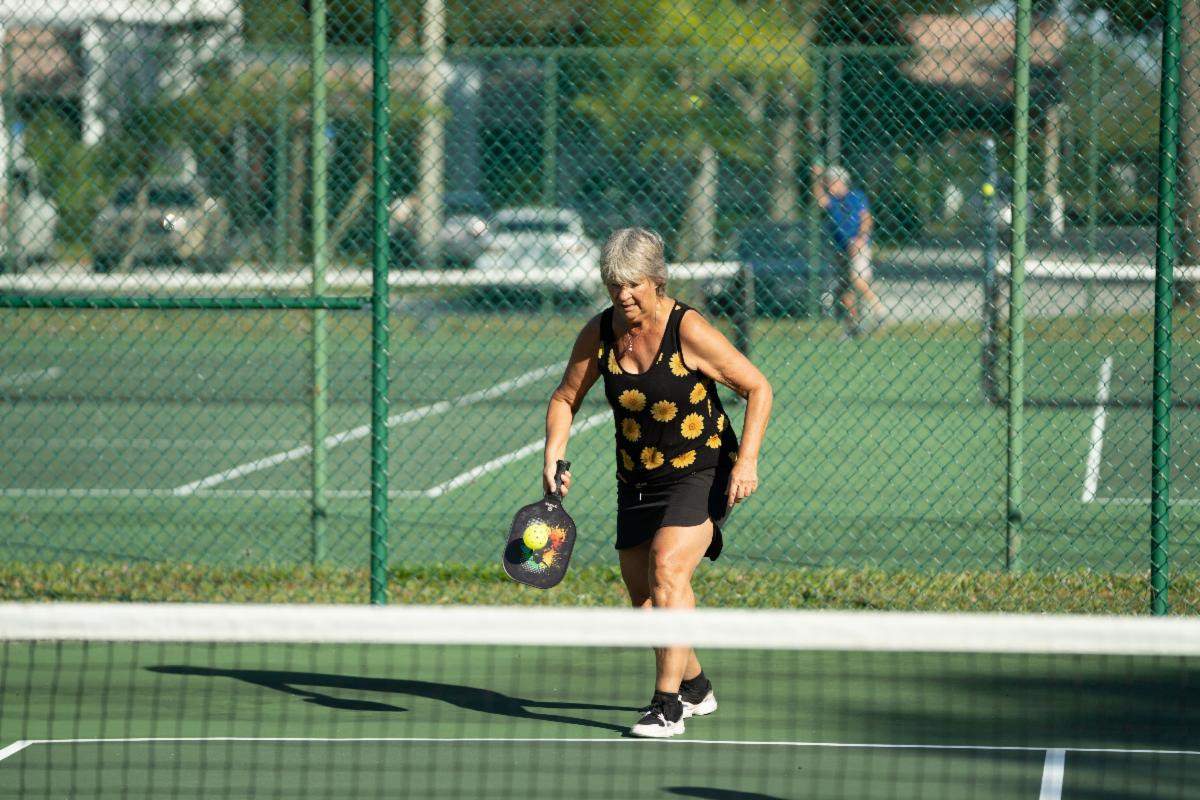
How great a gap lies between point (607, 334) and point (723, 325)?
7.25 metres

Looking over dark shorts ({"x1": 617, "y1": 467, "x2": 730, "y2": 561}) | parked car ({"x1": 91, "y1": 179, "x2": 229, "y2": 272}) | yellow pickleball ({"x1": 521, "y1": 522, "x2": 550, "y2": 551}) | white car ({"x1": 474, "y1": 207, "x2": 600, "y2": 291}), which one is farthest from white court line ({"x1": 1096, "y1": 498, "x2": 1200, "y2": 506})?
parked car ({"x1": 91, "y1": 179, "x2": 229, "y2": 272})

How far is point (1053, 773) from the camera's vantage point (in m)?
5.17

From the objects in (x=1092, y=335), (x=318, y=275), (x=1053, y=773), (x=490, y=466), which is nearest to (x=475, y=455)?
(x=490, y=466)

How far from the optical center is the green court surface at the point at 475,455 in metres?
8.77

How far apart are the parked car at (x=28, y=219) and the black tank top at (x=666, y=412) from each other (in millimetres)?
10347

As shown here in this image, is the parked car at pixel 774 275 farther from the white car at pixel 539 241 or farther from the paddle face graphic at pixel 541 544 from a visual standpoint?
the paddle face graphic at pixel 541 544

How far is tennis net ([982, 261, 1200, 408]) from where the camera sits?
8.85 metres

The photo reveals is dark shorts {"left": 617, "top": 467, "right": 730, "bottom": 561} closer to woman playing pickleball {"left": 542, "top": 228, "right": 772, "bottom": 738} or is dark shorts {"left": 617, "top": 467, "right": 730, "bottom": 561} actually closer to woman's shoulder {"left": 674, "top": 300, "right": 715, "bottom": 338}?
woman playing pickleball {"left": 542, "top": 228, "right": 772, "bottom": 738}

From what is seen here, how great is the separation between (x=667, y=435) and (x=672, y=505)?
24 centimetres

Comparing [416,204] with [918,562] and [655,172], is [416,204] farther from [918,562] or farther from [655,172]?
[918,562]

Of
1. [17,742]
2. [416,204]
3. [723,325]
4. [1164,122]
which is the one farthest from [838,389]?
[17,742]

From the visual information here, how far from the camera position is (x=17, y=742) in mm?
5562

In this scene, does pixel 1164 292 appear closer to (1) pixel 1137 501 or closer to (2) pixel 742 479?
(2) pixel 742 479

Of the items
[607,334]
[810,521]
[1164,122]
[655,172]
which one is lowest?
[810,521]
